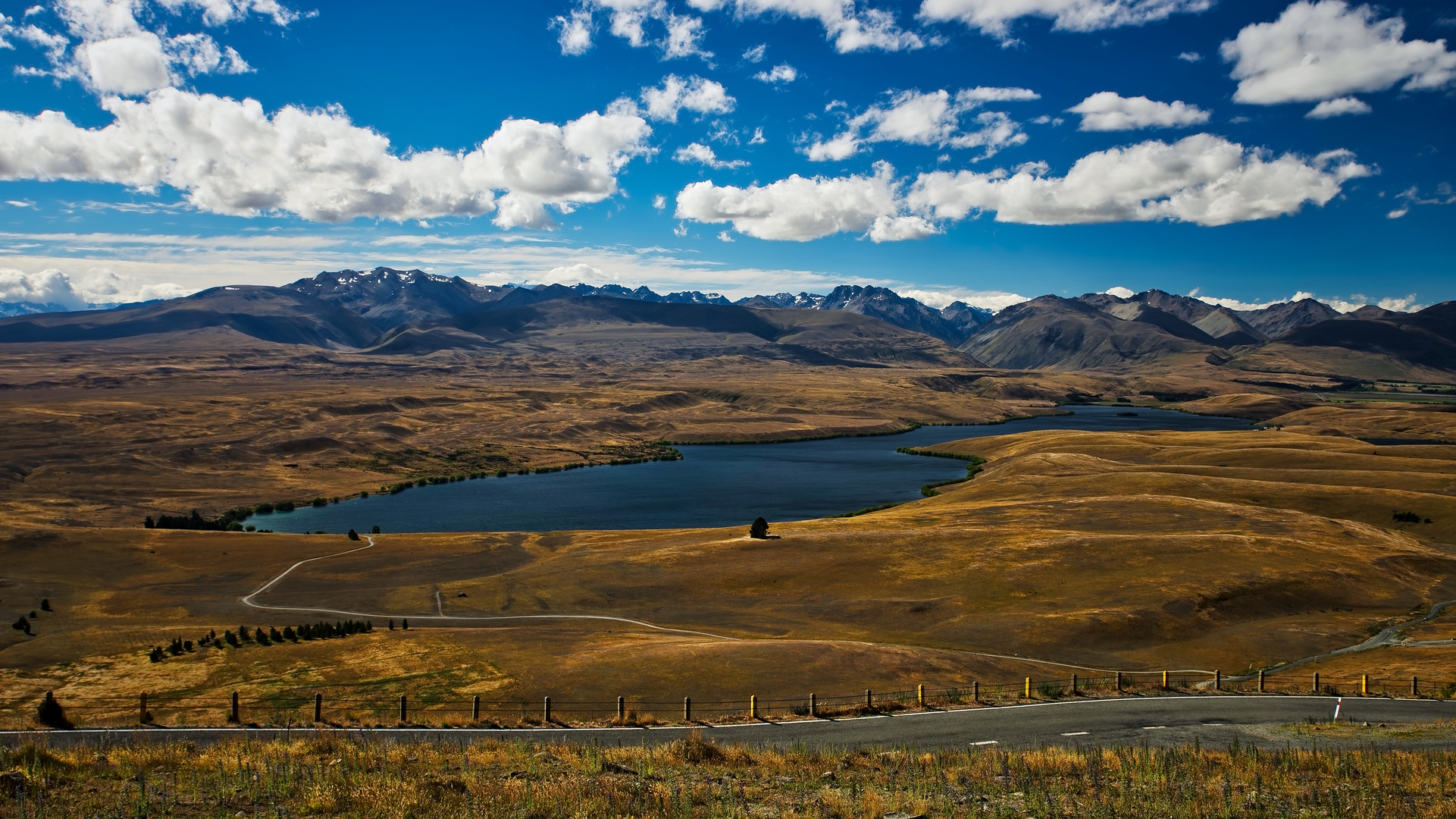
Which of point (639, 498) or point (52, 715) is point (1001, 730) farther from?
point (639, 498)

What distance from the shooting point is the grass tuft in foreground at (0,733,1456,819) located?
18.2 metres

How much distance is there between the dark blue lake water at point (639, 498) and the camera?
11750 cm

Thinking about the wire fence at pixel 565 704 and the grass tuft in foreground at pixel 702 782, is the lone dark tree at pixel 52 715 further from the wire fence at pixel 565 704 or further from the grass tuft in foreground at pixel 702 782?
the grass tuft in foreground at pixel 702 782

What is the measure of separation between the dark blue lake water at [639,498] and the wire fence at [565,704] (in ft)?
247

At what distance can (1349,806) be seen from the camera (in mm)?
19656

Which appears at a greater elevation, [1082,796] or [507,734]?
[1082,796]

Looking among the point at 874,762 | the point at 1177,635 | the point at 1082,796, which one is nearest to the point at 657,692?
the point at 874,762

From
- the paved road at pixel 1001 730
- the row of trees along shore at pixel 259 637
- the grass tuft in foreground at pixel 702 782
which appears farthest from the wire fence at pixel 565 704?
the row of trees along shore at pixel 259 637

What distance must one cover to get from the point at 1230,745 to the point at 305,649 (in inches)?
1720

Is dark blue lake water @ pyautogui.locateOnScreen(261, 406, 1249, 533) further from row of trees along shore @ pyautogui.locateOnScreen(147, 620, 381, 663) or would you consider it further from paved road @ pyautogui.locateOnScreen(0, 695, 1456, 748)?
paved road @ pyautogui.locateOnScreen(0, 695, 1456, 748)

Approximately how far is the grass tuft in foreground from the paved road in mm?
2441

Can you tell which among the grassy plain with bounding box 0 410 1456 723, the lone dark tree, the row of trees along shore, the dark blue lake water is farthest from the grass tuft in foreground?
the dark blue lake water

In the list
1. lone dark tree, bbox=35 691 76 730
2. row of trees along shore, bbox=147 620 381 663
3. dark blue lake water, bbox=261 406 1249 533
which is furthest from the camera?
dark blue lake water, bbox=261 406 1249 533

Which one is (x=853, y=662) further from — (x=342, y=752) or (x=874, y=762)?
(x=342, y=752)
